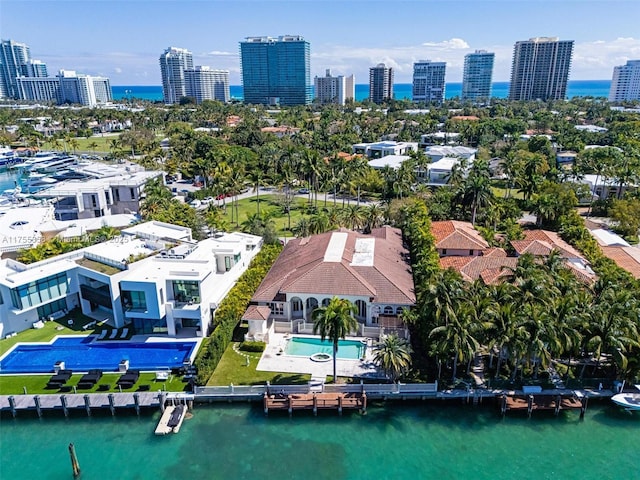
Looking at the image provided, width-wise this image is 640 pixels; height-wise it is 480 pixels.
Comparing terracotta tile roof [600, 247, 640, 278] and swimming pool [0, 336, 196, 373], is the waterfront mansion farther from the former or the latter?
terracotta tile roof [600, 247, 640, 278]

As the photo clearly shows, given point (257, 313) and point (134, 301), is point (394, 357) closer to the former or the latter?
point (257, 313)

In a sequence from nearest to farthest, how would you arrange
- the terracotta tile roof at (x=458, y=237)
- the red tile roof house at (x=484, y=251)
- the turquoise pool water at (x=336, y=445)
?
the turquoise pool water at (x=336, y=445)
the red tile roof house at (x=484, y=251)
the terracotta tile roof at (x=458, y=237)

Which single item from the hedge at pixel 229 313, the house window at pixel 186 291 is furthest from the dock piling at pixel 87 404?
the house window at pixel 186 291

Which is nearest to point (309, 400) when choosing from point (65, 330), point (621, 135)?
point (65, 330)

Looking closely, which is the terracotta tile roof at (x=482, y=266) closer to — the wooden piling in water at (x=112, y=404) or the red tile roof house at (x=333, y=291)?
the red tile roof house at (x=333, y=291)

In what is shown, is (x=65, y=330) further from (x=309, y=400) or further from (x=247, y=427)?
(x=309, y=400)

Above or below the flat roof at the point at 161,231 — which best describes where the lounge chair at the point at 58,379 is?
below

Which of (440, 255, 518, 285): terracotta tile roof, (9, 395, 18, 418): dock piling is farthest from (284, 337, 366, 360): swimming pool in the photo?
(9, 395, 18, 418): dock piling
